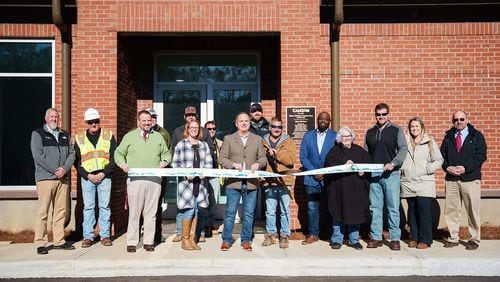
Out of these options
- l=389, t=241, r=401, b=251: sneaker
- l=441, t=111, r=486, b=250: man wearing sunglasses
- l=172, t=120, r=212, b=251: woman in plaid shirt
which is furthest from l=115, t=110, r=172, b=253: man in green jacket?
l=441, t=111, r=486, b=250: man wearing sunglasses

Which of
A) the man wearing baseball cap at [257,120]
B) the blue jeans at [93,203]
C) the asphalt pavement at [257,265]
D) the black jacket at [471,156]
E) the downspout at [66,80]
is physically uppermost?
the downspout at [66,80]

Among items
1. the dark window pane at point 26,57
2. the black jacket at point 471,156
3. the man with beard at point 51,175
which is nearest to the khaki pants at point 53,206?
the man with beard at point 51,175

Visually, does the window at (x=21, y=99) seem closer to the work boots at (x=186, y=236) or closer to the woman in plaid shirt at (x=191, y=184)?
the woman in plaid shirt at (x=191, y=184)

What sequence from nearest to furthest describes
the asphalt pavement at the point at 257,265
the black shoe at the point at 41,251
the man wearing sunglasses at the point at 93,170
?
the asphalt pavement at the point at 257,265, the black shoe at the point at 41,251, the man wearing sunglasses at the point at 93,170

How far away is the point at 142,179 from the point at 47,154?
56.2 inches

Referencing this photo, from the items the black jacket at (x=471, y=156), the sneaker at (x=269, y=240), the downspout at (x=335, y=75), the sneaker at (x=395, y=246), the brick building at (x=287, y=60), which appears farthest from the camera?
the downspout at (x=335, y=75)

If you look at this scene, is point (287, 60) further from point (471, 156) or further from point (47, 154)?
point (47, 154)

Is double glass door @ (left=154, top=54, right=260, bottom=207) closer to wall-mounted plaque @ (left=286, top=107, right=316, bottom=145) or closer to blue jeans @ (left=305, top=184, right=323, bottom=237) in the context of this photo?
wall-mounted plaque @ (left=286, top=107, right=316, bottom=145)

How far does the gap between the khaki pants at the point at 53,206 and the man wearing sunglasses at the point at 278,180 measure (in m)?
3.02

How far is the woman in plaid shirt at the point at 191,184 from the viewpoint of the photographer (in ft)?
22.9

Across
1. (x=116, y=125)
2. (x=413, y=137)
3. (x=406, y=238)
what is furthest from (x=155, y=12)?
Result: (x=406, y=238)

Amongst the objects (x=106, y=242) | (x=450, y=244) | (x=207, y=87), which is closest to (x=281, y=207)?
(x=450, y=244)

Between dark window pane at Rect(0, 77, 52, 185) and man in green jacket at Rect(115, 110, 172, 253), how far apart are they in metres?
2.73

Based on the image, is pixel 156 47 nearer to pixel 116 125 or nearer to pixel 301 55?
pixel 116 125
